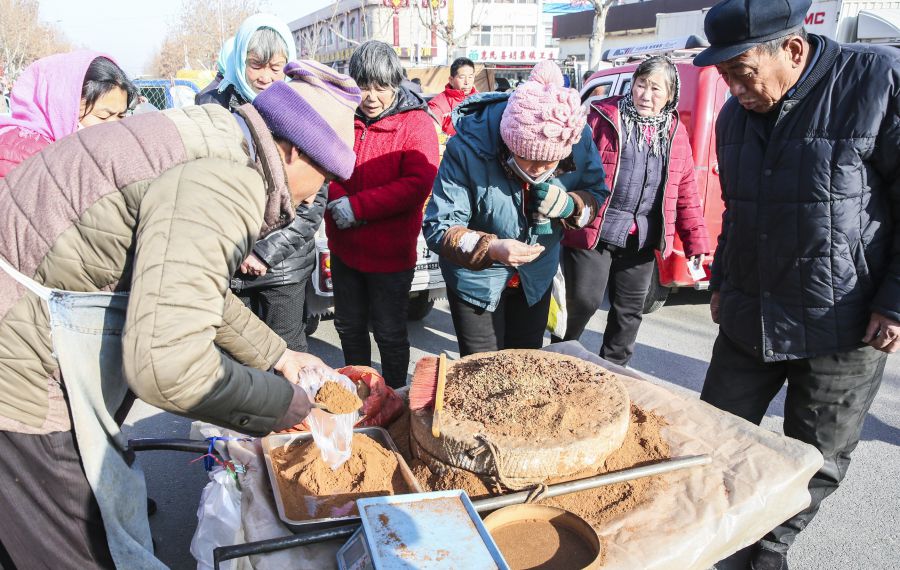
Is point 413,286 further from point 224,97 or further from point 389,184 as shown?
point 224,97

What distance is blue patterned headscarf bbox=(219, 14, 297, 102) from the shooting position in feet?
10.2

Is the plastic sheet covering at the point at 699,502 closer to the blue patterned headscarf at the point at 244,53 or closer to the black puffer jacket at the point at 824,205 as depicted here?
the black puffer jacket at the point at 824,205

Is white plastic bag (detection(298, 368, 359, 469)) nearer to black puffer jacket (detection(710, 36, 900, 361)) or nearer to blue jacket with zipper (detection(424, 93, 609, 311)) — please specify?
blue jacket with zipper (detection(424, 93, 609, 311))

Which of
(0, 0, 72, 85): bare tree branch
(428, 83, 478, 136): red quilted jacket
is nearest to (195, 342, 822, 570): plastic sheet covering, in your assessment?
(428, 83, 478, 136): red quilted jacket

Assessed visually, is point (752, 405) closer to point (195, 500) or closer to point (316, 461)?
point (316, 461)

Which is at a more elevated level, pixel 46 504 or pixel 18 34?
pixel 18 34

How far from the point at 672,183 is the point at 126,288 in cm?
304

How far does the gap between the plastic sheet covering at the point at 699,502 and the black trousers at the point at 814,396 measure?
34cm

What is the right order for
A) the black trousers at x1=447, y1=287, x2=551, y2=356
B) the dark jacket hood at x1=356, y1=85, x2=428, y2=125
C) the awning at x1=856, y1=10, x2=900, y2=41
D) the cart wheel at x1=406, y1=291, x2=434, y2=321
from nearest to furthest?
the black trousers at x1=447, y1=287, x2=551, y2=356 < the dark jacket hood at x1=356, y1=85, x2=428, y2=125 < the cart wheel at x1=406, y1=291, x2=434, y2=321 < the awning at x1=856, y1=10, x2=900, y2=41

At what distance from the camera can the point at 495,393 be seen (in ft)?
6.37

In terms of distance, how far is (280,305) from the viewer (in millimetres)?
3234

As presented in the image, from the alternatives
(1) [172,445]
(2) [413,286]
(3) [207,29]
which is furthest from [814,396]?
(3) [207,29]

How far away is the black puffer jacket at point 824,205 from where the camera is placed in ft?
6.57

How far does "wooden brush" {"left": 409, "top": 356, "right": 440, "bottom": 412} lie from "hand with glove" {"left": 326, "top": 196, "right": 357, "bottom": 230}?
1.33 metres
